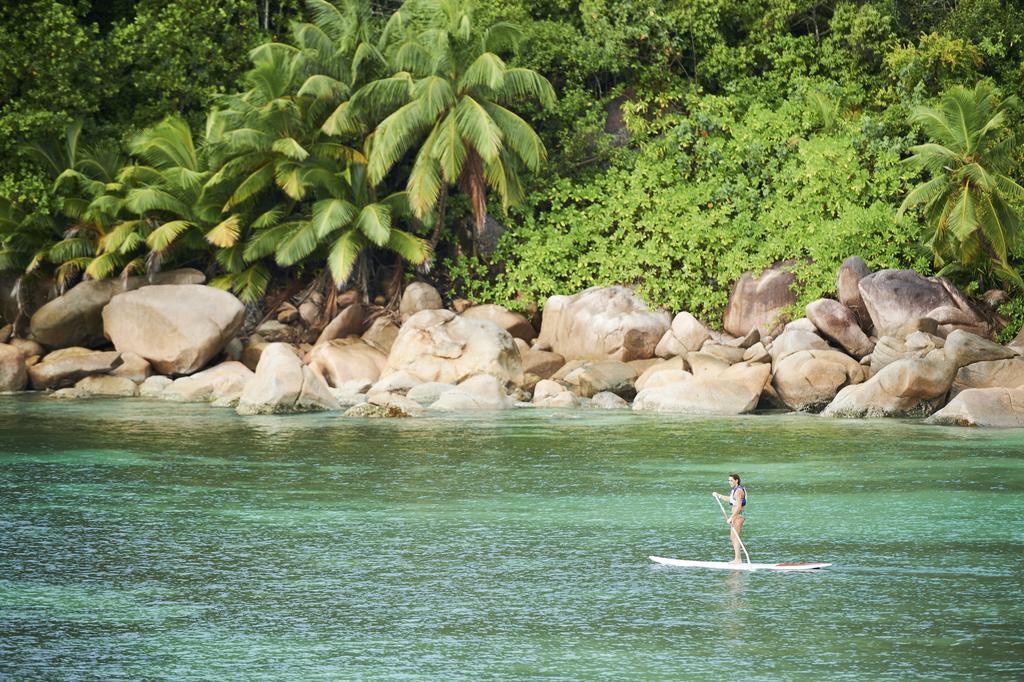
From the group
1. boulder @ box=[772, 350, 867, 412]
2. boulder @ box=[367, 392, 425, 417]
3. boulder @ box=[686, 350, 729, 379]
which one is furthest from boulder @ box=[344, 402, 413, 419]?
boulder @ box=[772, 350, 867, 412]

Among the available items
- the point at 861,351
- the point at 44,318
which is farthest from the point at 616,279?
the point at 44,318

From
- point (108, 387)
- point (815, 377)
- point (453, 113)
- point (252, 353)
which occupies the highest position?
point (453, 113)

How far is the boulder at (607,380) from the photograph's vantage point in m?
28.0

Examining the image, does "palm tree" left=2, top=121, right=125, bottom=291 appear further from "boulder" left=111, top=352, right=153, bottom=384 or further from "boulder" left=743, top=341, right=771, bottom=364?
"boulder" left=743, top=341, right=771, bottom=364

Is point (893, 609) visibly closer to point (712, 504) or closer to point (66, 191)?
point (712, 504)

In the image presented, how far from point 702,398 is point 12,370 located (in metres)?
16.2

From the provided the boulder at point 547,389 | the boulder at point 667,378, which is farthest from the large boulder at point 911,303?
the boulder at point 547,389

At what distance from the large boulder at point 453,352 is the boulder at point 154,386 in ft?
16.6

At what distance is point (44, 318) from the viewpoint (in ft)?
104

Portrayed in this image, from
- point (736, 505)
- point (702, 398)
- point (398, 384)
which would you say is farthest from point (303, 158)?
point (736, 505)

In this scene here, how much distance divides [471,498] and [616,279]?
16381mm

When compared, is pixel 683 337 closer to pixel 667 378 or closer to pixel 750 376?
pixel 667 378

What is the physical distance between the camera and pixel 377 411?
25.3 metres

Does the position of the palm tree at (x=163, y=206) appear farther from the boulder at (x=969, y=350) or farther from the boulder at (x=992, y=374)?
the boulder at (x=992, y=374)
